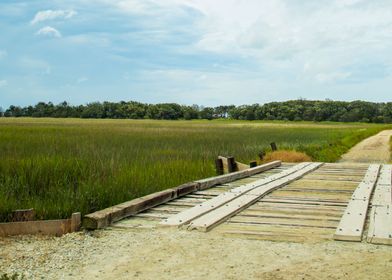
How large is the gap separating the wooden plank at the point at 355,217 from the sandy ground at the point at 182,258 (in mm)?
144

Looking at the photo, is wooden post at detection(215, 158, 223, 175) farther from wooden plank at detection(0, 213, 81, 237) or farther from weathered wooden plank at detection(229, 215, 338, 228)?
wooden plank at detection(0, 213, 81, 237)

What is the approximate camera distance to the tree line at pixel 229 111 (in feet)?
293

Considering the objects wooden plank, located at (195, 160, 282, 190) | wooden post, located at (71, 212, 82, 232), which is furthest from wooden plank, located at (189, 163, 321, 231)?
wooden post, located at (71, 212, 82, 232)

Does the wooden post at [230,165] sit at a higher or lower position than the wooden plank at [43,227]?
higher

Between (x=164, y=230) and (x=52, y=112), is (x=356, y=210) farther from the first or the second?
(x=52, y=112)

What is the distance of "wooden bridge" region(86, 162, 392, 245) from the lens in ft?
16.7

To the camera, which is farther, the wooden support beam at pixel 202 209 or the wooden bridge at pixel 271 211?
the wooden support beam at pixel 202 209

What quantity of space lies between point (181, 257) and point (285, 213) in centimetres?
210

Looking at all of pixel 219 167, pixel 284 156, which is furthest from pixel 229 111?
pixel 219 167

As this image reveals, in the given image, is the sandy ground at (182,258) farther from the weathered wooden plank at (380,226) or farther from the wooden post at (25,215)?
the wooden post at (25,215)

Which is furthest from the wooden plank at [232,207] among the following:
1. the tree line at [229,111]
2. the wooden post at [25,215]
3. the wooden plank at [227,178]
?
the tree line at [229,111]

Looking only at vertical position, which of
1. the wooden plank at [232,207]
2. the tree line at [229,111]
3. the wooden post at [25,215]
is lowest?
the wooden plank at [232,207]

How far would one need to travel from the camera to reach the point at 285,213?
19.8 ft

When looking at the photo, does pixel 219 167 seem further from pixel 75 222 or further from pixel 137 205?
→ pixel 75 222
